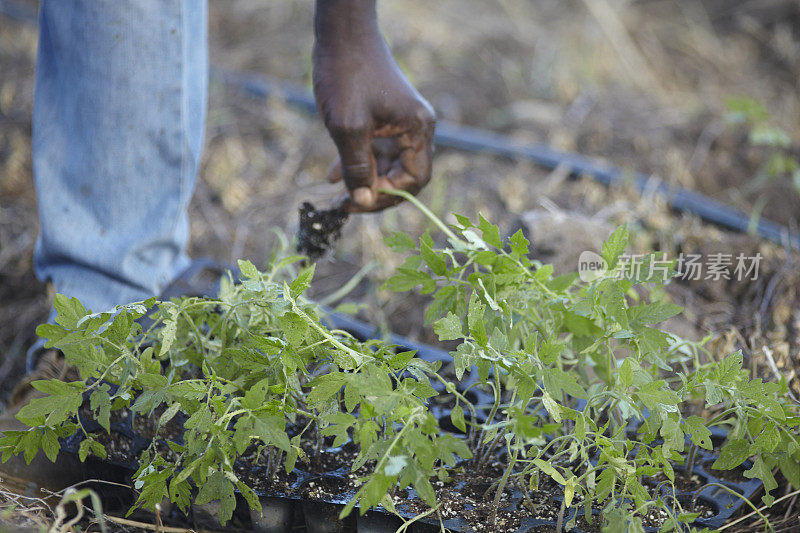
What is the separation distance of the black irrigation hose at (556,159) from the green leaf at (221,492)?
1721 mm

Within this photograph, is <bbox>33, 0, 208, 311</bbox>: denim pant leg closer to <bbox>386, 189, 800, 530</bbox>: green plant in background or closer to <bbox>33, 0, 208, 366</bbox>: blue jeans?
<bbox>33, 0, 208, 366</bbox>: blue jeans

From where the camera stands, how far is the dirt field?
2.01m

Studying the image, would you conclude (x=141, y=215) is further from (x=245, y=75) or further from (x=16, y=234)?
(x=245, y=75)

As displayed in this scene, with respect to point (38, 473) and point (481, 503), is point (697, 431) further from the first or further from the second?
point (38, 473)

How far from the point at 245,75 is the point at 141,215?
204 cm

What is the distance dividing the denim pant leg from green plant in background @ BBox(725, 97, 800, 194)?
203 centimetres

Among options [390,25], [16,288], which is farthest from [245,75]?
[16,288]

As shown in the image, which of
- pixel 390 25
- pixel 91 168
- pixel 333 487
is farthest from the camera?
pixel 390 25

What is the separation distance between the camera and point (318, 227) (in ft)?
5.28

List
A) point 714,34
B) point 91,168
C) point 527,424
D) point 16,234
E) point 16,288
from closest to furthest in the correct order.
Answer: point 527,424, point 91,168, point 16,288, point 16,234, point 714,34

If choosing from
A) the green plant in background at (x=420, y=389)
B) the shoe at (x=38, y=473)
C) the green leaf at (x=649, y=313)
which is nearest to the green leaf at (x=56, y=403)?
the green plant in background at (x=420, y=389)

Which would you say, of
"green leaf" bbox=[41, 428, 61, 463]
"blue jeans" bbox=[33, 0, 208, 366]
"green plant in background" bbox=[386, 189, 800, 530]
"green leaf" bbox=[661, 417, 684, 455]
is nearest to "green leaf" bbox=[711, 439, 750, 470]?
"green plant in background" bbox=[386, 189, 800, 530]

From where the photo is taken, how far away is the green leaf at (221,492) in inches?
39.9

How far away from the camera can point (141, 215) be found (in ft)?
5.58
